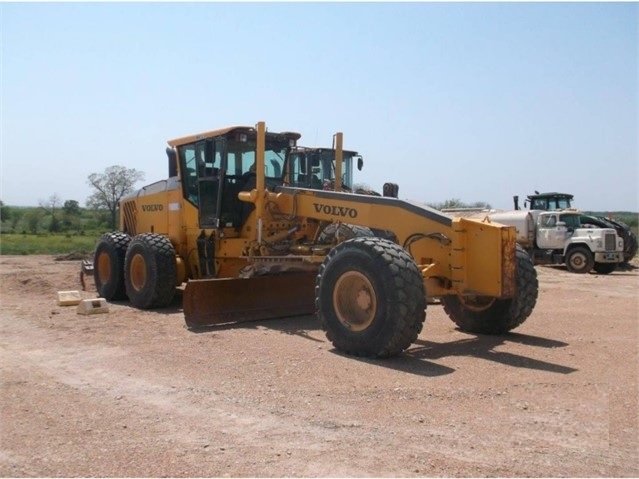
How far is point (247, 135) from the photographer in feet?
33.8

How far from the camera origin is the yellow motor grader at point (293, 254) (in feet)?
22.8

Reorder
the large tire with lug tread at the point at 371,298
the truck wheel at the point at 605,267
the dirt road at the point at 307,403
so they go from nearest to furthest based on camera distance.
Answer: the dirt road at the point at 307,403 < the large tire with lug tread at the point at 371,298 < the truck wheel at the point at 605,267

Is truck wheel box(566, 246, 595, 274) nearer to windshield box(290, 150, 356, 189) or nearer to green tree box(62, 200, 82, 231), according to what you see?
windshield box(290, 150, 356, 189)

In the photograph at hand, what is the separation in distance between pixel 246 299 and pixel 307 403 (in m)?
4.31

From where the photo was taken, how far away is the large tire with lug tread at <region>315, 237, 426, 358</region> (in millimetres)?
6578

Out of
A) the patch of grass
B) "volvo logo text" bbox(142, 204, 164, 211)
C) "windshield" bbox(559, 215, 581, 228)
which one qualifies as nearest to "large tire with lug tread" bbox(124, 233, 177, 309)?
"volvo logo text" bbox(142, 204, 164, 211)

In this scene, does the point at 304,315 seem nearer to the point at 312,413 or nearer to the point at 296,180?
the point at 296,180

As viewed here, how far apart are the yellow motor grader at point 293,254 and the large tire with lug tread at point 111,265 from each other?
28 millimetres

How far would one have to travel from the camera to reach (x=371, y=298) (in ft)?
22.8

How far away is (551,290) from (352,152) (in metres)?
6.08

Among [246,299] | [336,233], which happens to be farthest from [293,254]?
[246,299]

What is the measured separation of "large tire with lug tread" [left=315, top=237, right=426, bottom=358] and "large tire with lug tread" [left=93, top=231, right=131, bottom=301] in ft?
18.3

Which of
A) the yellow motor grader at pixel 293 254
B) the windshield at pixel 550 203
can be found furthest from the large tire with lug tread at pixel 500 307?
the windshield at pixel 550 203

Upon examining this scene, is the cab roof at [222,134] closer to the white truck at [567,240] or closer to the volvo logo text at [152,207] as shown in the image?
the volvo logo text at [152,207]
